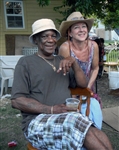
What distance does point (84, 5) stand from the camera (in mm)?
4422

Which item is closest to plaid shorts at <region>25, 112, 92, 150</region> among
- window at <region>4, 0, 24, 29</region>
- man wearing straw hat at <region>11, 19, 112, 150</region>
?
man wearing straw hat at <region>11, 19, 112, 150</region>

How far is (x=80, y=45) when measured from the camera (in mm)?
2277

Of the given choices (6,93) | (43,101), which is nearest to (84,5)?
(6,93)

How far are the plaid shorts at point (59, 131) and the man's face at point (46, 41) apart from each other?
60 centimetres

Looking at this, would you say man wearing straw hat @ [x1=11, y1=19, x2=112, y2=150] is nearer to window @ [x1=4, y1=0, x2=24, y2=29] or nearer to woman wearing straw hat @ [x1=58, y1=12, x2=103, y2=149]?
woman wearing straw hat @ [x1=58, y1=12, x2=103, y2=149]

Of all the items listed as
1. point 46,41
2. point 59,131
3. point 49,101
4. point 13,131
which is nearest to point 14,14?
point 13,131

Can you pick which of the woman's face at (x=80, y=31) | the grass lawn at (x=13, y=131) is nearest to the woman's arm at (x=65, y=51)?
the woman's face at (x=80, y=31)

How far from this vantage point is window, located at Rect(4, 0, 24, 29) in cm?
736

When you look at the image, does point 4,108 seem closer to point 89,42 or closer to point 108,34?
point 89,42

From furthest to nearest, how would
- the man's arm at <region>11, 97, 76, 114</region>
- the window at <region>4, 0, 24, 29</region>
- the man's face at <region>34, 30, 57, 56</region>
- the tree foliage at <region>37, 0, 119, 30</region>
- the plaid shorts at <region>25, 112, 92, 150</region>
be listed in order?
the window at <region>4, 0, 24, 29</region>
the tree foliage at <region>37, 0, 119, 30</region>
the man's face at <region>34, 30, 57, 56</region>
the man's arm at <region>11, 97, 76, 114</region>
the plaid shorts at <region>25, 112, 92, 150</region>

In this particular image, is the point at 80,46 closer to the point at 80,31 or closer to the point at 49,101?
the point at 80,31

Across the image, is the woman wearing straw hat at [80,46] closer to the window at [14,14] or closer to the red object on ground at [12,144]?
the red object on ground at [12,144]

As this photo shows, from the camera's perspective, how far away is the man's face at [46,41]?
175cm

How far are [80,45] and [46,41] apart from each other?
0.64 m
